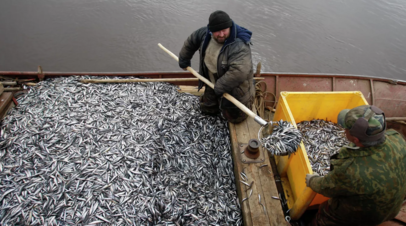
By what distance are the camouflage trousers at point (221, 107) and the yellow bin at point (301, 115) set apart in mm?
793

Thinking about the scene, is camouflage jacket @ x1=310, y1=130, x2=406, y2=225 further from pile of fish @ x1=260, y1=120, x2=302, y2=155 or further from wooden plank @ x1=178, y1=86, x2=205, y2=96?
wooden plank @ x1=178, y1=86, x2=205, y2=96

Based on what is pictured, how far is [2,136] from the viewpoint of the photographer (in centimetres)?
412

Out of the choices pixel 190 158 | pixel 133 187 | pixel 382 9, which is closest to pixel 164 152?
pixel 190 158

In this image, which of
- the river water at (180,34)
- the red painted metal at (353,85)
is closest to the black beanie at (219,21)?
the red painted metal at (353,85)

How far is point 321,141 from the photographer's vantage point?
4500 mm

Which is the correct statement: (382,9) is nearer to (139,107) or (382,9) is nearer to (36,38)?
(139,107)

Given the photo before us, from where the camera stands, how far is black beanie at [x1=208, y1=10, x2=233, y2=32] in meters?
3.40

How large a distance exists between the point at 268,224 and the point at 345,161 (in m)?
1.47

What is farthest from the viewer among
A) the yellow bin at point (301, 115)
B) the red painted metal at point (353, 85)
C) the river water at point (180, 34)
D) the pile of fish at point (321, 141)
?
the river water at point (180, 34)

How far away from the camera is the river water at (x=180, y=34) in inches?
348

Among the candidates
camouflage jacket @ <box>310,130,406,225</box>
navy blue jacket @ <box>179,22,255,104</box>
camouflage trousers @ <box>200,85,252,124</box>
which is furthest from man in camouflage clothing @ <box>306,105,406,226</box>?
camouflage trousers @ <box>200,85,252,124</box>

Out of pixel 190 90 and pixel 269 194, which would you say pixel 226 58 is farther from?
pixel 269 194

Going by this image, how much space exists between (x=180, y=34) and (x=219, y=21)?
723 centimetres

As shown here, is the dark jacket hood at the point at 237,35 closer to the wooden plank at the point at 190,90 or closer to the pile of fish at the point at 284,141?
the pile of fish at the point at 284,141
